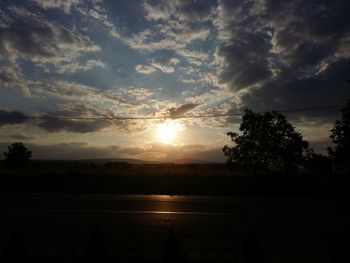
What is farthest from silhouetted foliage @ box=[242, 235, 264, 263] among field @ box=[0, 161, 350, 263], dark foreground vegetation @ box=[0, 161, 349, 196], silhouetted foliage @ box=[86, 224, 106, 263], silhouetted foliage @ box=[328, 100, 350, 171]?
silhouetted foliage @ box=[328, 100, 350, 171]

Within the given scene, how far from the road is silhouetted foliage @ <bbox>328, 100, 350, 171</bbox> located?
11.5 m

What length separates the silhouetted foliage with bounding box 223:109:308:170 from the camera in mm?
33188

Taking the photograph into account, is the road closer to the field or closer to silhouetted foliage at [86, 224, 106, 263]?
the field

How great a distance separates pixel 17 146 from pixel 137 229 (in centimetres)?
4390

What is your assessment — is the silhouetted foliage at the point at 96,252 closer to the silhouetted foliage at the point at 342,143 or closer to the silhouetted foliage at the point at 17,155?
the silhouetted foliage at the point at 342,143

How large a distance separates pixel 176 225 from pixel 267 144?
25061mm

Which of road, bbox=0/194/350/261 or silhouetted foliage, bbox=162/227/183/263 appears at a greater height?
silhouetted foliage, bbox=162/227/183/263

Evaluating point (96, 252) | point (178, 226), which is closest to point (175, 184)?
point (178, 226)

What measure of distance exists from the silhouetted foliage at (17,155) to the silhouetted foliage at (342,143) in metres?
39.7

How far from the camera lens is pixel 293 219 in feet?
35.9

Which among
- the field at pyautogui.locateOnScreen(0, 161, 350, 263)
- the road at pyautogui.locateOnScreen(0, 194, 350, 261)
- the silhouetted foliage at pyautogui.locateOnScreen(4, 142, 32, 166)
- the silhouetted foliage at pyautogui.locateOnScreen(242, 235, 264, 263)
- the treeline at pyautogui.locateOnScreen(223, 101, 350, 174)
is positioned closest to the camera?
the silhouetted foliage at pyautogui.locateOnScreen(242, 235, 264, 263)

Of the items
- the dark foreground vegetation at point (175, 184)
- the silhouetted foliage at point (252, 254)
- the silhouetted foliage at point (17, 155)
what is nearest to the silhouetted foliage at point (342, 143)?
the dark foreground vegetation at point (175, 184)

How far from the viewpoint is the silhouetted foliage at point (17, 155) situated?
47.0 meters

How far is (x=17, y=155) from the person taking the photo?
47500 millimetres
